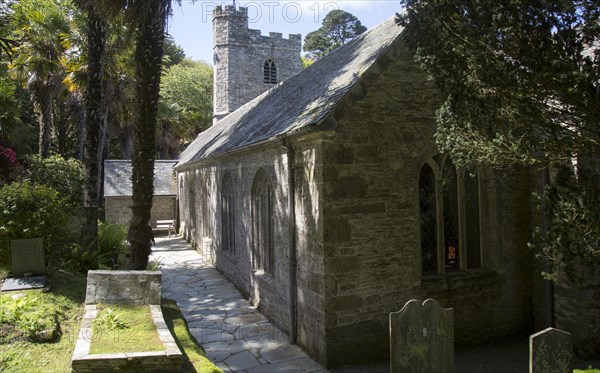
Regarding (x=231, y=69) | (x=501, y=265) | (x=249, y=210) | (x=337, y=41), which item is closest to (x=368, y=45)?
(x=249, y=210)

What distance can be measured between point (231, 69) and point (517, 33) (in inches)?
1004

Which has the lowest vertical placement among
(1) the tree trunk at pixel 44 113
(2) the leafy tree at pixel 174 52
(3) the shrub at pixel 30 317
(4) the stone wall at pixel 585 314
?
(4) the stone wall at pixel 585 314

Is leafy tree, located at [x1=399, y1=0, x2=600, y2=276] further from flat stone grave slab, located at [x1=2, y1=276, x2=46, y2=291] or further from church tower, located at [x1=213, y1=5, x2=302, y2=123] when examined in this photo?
church tower, located at [x1=213, y1=5, x2=302, y2=123]

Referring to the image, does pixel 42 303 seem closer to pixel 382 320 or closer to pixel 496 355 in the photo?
pixel 382 320

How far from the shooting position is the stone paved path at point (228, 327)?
7.58 m

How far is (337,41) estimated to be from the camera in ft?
181

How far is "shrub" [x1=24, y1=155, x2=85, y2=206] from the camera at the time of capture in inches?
743

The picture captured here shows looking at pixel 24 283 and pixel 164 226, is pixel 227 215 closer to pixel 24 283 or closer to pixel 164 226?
pixel 24 283

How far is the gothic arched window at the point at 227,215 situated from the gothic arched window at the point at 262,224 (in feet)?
8.91

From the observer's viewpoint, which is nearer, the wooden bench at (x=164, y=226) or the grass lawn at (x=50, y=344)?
the grass lawn at (x=50, y=344)

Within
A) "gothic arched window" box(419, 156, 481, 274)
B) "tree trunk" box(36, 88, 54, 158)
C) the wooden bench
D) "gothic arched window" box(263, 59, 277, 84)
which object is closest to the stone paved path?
"gothic arched window" box(419, 156, 481, 274)

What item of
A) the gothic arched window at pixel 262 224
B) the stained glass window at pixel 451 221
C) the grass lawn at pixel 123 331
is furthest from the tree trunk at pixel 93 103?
the stained glass window at pixel 451 221

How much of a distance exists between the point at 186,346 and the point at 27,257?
4579 mm

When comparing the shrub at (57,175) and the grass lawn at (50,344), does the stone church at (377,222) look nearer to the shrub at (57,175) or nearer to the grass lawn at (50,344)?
the grass lawn at (50,344)
